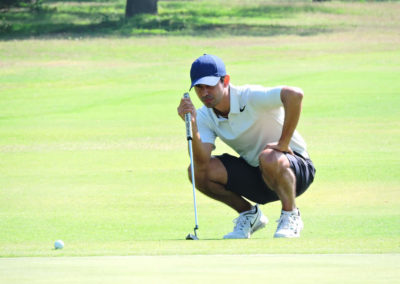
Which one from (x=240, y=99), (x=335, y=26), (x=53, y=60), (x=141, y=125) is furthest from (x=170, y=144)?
(x=335, y=26)

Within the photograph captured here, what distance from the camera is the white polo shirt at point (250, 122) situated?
592 centimetres

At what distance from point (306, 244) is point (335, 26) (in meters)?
29.1

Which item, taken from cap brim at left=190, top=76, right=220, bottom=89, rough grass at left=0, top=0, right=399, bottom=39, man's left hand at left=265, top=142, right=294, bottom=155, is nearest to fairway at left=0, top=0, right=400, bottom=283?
man's left hand at left=265, top=142, right=294, bottom=155

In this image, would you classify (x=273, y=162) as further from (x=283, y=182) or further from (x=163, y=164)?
(x=163, y=164)

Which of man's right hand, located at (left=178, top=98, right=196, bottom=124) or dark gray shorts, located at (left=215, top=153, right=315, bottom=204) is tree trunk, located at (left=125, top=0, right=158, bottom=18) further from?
man's right hand, located at (left=178, top=98, right=196, bottom=124)

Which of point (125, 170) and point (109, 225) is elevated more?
point (109, 225)

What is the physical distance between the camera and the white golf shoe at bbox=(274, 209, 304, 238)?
224 inches

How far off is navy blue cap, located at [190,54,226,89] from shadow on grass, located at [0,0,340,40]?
2463 centimetres

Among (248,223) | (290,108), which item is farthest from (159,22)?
(290,108)

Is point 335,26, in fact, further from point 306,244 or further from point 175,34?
point 306,244

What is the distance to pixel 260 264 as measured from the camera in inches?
162

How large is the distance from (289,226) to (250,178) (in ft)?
1.78

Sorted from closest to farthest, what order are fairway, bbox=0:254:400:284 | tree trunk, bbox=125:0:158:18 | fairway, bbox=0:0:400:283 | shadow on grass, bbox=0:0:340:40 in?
fairway, bbox=0:254:400:284
fairway, bbox=0:0:400:283
shadow on grass, bbox=0:0:340:40
tree trunk, bbox=125:0:158:18

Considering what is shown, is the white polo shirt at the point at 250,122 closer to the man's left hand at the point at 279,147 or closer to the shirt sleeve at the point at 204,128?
the shirt sleeve at the point at 204,128
